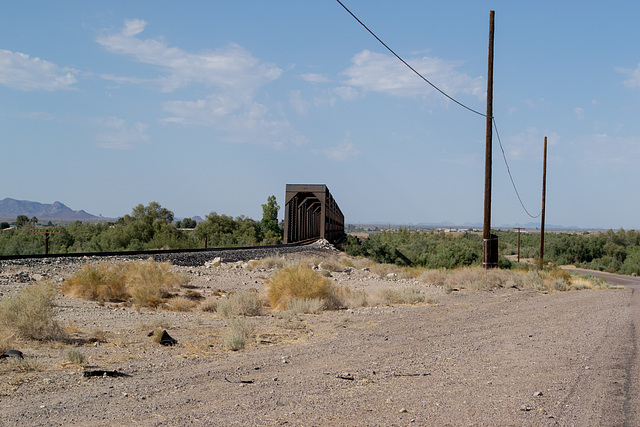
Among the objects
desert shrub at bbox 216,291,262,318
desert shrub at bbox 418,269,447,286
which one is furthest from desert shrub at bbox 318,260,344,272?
desert shrub at bbox 216,291,262,318

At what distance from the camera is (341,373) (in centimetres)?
774

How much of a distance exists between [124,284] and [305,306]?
19.9 ft

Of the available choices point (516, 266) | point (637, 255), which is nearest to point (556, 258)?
point (637, 255)

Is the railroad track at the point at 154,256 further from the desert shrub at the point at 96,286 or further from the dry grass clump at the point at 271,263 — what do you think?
the desert shrub at the point at 96,286

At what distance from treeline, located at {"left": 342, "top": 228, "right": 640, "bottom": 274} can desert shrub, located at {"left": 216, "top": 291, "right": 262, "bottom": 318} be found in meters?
19.8

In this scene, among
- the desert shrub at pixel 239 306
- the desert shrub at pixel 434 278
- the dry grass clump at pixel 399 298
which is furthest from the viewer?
the desert shrub at pixel 434 278

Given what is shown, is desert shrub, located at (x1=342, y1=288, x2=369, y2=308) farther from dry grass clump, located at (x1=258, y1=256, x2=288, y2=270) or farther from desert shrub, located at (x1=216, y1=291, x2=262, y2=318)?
dry grass clump, located at (x1=258, y1=256, x2=288, y2=270)

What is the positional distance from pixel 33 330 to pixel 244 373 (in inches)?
188

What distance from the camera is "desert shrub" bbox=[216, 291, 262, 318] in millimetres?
14555

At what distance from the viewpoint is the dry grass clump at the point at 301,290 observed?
1638 cm

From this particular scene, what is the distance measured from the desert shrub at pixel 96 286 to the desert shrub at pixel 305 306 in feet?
17.2

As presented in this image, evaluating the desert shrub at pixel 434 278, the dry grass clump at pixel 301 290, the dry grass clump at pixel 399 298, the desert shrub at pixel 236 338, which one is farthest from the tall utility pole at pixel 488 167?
the desert shrub at pixel 236 338

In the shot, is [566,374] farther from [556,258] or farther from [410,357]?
[556,258]

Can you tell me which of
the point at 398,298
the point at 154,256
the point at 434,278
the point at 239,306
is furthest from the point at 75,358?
the point at 434,278
